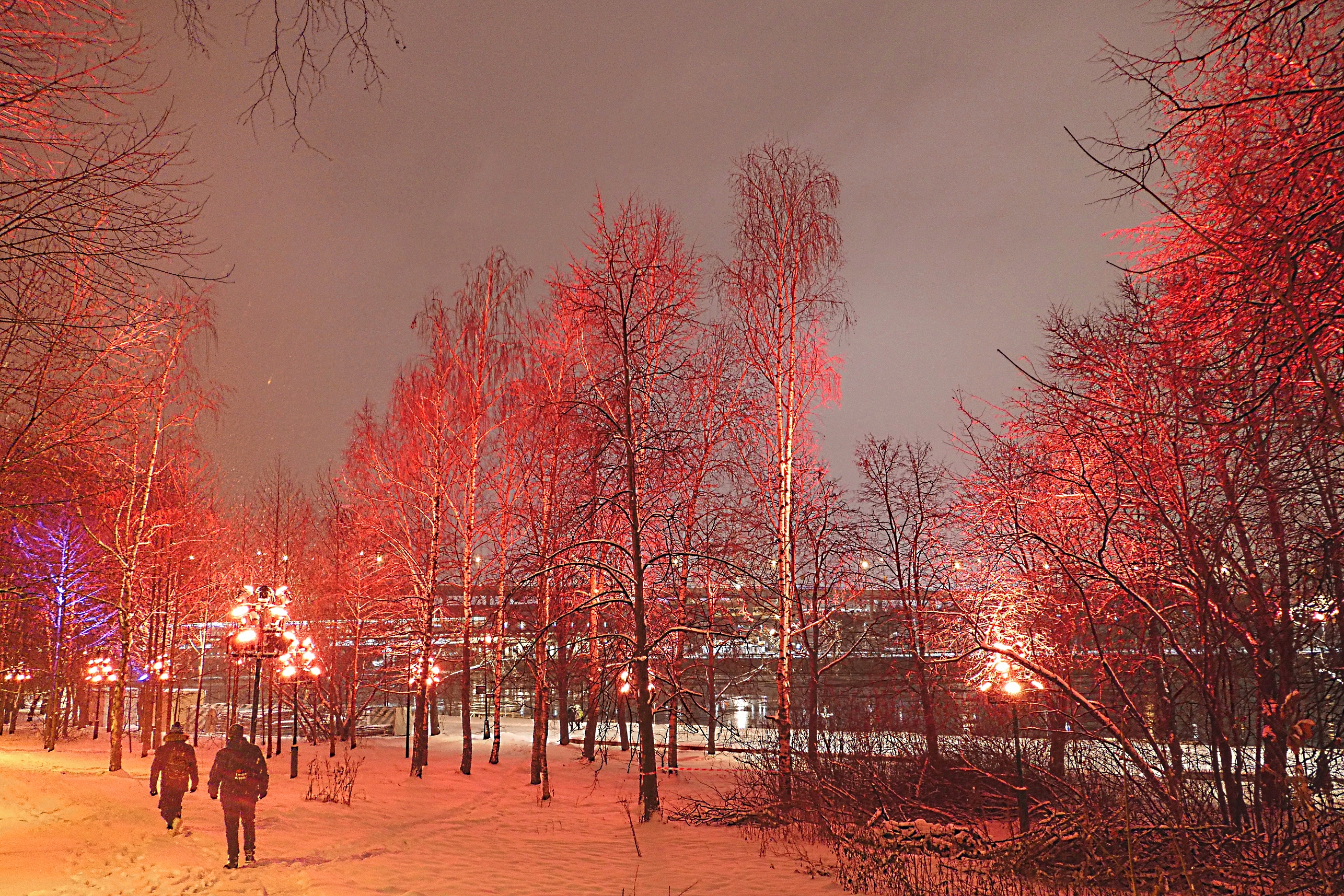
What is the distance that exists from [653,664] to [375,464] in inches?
368

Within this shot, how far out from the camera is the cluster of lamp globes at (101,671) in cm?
2189

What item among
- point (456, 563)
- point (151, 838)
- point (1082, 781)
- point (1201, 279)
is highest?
point (1201, 279)

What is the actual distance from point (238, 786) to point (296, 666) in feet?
47.7

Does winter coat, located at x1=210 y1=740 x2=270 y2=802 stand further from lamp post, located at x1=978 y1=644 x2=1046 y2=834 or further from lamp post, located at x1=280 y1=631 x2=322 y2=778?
lamp post, located at x1=978 y1=644 x2=1046 y2=834

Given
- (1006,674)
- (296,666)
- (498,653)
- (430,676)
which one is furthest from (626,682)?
(296,666)

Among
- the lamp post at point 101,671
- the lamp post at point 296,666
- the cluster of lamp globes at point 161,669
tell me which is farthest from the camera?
the lamp post at point 101,671

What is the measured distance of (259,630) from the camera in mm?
13320

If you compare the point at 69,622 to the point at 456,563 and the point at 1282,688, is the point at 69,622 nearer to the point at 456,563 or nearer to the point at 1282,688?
the point at 456,563

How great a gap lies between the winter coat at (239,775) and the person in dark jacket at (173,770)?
648 millimetres

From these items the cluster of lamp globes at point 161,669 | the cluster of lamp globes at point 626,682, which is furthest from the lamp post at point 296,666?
the cluster of lamp globes at point 626,682

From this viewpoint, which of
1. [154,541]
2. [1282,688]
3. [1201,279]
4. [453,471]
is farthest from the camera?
[154,541]

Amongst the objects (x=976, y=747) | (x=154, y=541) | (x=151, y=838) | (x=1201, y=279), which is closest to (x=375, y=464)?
(x=154, y=541)

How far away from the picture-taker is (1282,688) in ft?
27.9

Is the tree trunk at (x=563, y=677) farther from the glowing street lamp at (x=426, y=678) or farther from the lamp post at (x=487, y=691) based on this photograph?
the glowing street lamp at (x=426, y=678)
